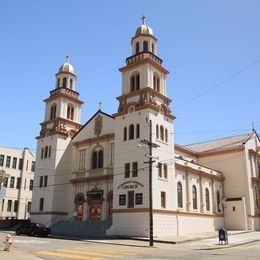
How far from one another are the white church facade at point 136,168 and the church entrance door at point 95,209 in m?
0.12

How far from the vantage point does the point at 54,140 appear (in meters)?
46.2

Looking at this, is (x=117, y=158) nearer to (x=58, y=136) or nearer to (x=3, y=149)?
(x=58, y=136)

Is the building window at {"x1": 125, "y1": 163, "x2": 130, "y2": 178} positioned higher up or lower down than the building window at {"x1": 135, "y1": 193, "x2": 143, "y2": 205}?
higher up

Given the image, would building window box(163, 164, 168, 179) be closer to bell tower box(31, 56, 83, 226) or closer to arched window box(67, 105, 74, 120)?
bell tower box(31, 56, 83, 226)

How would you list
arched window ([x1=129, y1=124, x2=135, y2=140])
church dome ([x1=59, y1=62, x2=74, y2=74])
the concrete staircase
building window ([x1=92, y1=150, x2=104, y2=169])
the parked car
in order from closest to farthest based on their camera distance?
the parked car → the concrete staircase → arched window ([x1=129, y1=124, x2=135, y2=140]) → building window ([x1=92, y1=150, x2=104, y2=169]) → church dome ([x1=59, y1=62, x2=74, y2=74])

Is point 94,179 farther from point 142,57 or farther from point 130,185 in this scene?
point 142,57

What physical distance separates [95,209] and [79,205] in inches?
119

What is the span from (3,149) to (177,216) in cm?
4042

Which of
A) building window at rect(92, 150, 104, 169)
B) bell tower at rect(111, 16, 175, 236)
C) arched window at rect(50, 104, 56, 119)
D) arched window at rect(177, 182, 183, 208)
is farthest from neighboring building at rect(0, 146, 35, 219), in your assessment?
arched window at rect(177, 182, 183, 208)

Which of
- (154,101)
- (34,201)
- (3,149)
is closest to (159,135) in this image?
(154,101)

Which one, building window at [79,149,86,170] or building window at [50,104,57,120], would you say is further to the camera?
building window at [50,104,57,120]

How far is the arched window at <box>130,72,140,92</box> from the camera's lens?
3981cm

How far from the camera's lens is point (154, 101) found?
37.8 m

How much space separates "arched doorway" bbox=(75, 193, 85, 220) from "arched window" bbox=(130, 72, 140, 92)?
586 inches
